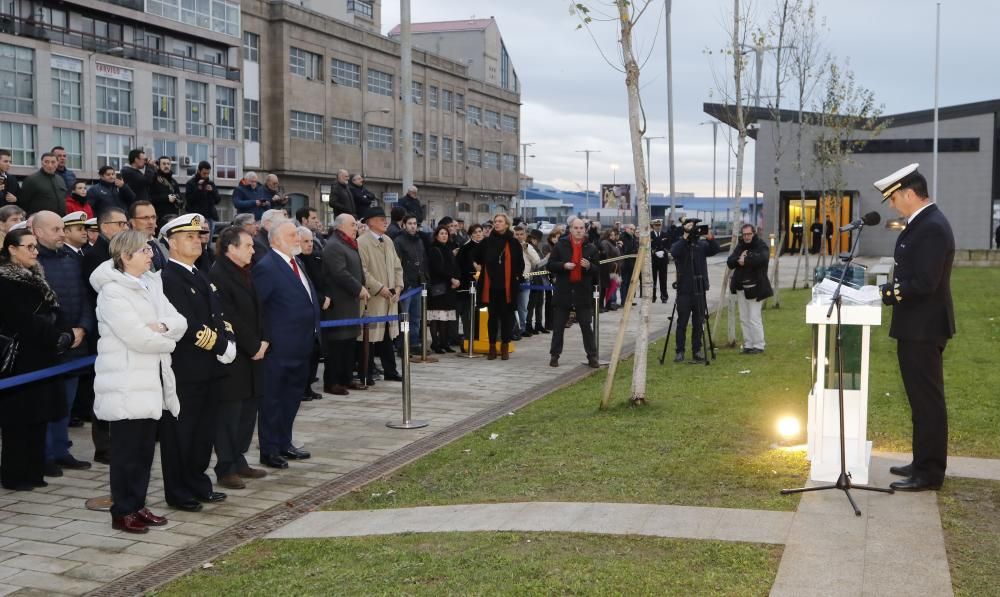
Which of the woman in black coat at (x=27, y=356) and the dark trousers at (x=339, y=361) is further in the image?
the dark trousers at (x=339, y=361)

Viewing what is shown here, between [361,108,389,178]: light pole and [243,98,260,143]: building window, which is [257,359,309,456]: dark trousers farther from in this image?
[361,108,389,178]: light pole

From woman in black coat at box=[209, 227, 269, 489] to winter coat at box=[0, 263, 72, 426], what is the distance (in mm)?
1280

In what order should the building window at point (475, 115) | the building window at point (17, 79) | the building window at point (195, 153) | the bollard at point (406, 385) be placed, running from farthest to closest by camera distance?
the building window at point (475, 115) < the building window at point (195, 153) < the building window at point (17, 79) < the bollard at point (406, 385)

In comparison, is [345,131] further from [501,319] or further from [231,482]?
[231,482]

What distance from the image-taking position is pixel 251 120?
193 ft

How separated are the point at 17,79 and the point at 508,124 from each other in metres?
55.1

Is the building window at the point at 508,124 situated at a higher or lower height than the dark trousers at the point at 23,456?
higher

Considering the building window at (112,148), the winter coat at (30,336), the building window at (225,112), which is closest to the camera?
the winter coat at (30,336)

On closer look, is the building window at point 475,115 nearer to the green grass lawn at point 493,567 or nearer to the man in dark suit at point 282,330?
the man in dark suit at point 282,330

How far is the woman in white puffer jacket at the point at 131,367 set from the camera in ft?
21.9

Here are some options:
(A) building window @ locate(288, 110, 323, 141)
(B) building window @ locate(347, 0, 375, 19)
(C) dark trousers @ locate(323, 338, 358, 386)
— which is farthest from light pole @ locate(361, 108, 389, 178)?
(C) dark trousers @ locate(323, 338, 358, 386)

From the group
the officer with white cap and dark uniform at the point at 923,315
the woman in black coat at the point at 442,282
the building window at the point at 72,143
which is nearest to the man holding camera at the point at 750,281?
the woman in black coat at the point at 442,282

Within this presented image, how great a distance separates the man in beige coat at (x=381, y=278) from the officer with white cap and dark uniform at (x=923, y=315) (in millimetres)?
7577

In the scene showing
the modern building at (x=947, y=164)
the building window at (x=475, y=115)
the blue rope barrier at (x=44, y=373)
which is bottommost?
the blue rope barrier at (x=44, y=373)
